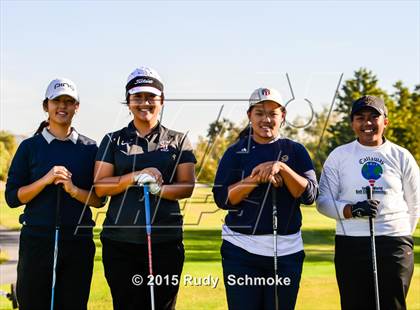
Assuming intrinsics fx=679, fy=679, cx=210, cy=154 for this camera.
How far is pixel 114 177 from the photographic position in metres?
4.16

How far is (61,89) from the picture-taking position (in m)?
4.35

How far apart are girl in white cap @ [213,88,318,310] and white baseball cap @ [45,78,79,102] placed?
1.08 metres

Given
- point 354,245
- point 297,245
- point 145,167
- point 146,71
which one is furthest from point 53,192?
point 354,245

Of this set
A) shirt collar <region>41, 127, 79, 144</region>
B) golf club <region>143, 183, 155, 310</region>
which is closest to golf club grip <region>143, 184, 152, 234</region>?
golf club <region>143, 183, 155, 310</region>

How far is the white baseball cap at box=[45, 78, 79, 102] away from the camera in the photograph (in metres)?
4.34

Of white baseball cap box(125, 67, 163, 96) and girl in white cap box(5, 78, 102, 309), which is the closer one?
white baseball cap box(125, 67, 163, 96)

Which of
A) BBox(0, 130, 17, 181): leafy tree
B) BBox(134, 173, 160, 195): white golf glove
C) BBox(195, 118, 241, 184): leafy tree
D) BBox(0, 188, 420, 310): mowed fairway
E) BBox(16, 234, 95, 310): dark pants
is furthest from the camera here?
BBox(0, 130, 17, 181): leafy tree

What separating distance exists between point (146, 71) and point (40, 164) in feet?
2.97

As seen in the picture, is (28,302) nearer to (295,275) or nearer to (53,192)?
(53,192)

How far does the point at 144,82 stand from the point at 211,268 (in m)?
10.9

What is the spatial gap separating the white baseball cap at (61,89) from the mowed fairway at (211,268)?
125 cm

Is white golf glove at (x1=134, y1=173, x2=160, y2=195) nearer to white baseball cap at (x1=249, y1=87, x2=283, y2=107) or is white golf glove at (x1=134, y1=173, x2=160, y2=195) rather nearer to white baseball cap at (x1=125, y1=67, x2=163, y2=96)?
white baseball cap at (x1=125, y1=67, x2=163, y2=96)

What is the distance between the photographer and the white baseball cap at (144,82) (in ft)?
13.7

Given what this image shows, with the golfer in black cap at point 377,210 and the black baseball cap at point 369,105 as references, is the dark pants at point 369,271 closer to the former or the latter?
the golfer in black cap at point 377,210
